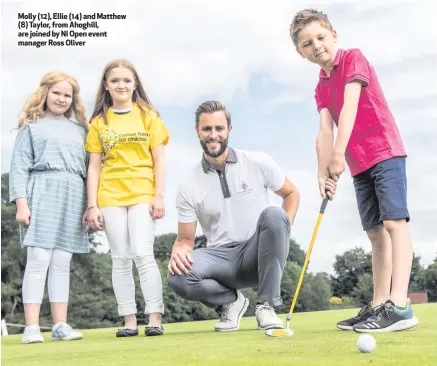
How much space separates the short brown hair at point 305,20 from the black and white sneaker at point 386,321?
1591 millimetres

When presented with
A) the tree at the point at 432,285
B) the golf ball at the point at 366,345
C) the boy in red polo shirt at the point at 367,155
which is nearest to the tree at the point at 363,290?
the tree at the point at 432,285

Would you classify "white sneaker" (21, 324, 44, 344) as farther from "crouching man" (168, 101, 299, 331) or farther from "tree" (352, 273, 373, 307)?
"tree" (352, 273, 373, 307)

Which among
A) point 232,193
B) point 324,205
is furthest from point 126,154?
point 324,205

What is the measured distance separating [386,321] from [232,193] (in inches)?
50.1

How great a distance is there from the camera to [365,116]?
3.88 m

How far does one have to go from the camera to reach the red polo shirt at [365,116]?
3.79 metres

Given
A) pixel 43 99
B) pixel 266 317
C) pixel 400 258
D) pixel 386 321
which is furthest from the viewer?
pixel 43 99

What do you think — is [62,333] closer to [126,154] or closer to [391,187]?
[126,154]

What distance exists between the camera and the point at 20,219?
4426 millimetres

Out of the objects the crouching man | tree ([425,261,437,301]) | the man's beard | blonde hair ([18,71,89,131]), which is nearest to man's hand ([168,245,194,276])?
the crouching man

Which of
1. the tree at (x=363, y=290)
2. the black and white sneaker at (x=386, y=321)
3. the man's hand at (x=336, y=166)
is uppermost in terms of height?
the man's hand at (x=336, y=166)

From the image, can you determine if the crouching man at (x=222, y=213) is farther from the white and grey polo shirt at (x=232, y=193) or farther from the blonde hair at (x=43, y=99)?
the blonde hair at (x=43, y=99)

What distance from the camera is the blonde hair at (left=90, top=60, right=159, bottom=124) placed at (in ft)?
15.1

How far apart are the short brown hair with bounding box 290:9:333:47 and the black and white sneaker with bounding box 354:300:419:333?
159 centimetres
